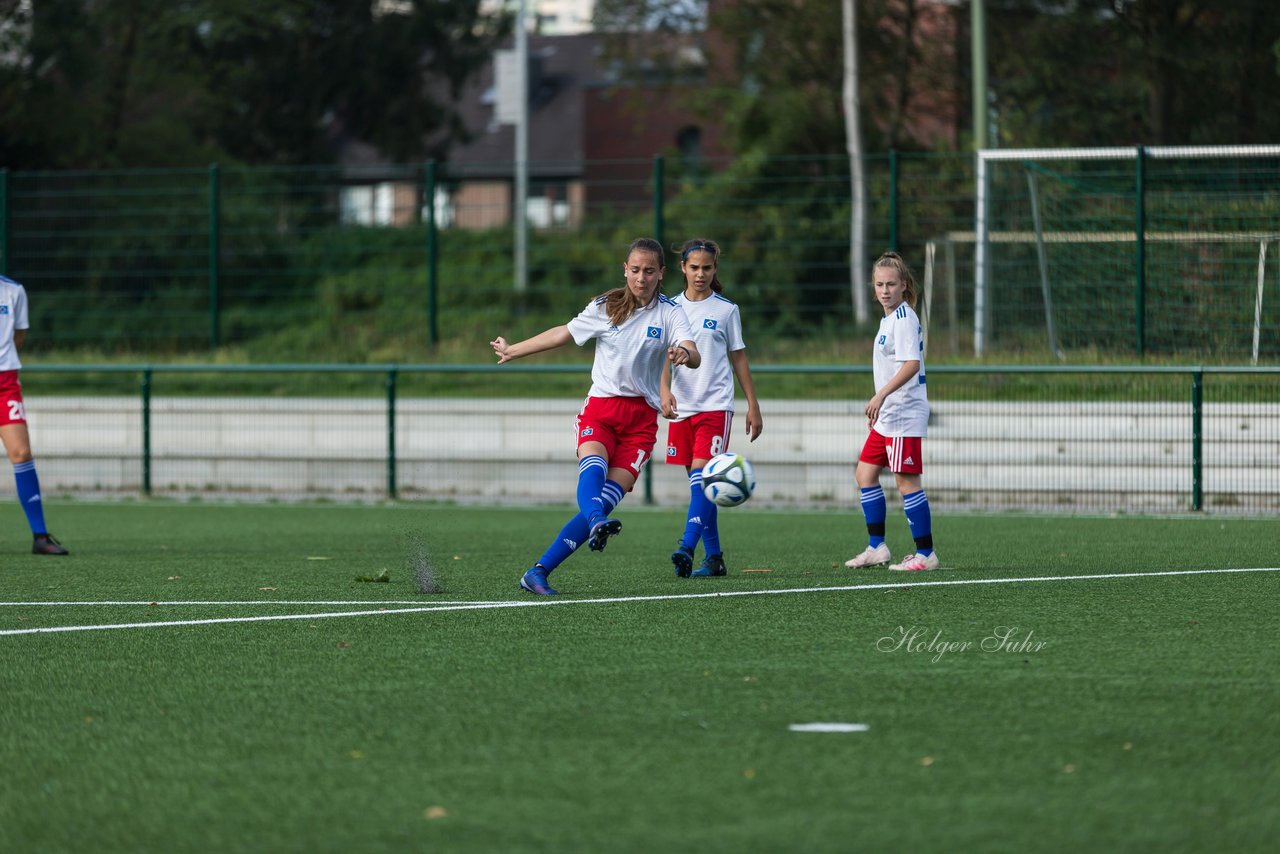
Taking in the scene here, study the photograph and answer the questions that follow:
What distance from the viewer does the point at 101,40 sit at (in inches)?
1319

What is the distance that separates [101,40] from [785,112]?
13.0 metres

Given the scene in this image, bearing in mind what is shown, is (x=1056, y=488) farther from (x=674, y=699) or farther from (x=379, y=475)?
(x=674, y=699)

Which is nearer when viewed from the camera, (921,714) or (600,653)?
(921,714)

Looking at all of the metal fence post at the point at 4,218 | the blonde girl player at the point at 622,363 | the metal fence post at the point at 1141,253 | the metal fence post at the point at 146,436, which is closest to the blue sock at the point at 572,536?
the blonde girl player at the point at 622,363

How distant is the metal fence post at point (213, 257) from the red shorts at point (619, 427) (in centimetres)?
1339

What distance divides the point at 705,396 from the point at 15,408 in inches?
172

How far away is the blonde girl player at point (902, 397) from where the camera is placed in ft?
30.2

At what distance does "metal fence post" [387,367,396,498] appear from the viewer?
16.2 meters

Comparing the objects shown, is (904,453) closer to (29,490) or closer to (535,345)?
(535,345)

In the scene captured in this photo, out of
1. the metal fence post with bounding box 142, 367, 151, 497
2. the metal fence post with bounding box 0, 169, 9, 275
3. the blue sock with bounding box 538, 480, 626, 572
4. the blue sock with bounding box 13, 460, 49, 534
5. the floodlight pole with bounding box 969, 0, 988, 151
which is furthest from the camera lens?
the floodlight pole with bounding box 969, 0, 988, 151

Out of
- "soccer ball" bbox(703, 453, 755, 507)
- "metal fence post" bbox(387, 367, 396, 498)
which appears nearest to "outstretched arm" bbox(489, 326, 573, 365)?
"soccer ball" bbox(703, 453, 755, 507)

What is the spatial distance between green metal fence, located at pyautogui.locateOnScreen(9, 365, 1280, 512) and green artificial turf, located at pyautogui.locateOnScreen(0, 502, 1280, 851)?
16.6ft

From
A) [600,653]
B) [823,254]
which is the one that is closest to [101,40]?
[823,254]

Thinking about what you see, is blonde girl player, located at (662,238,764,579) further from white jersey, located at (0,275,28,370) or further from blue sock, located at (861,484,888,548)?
white jersey, located at (0,275,28,370)
